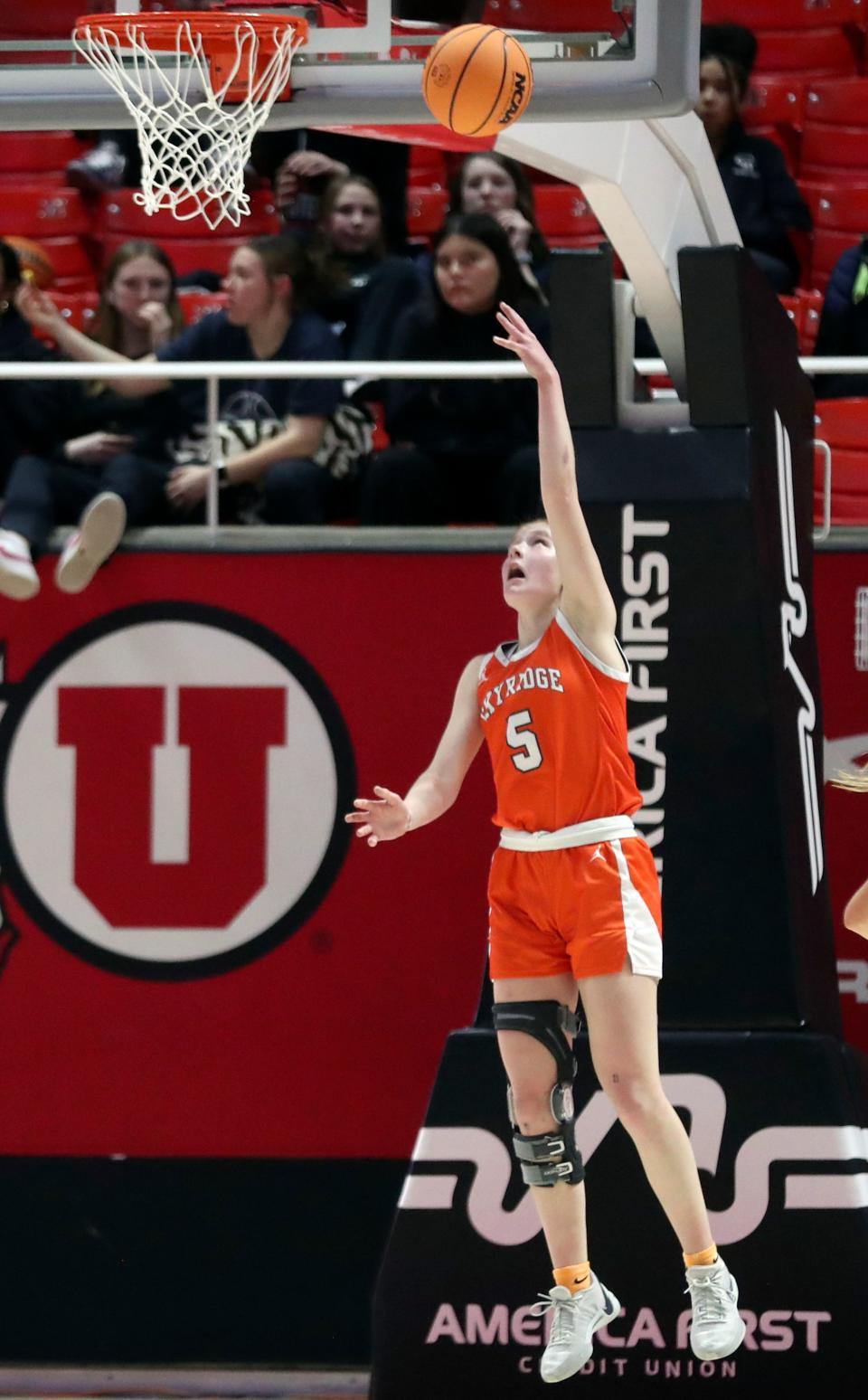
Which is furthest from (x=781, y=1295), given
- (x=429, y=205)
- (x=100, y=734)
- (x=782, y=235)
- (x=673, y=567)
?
(x=429, y=205)

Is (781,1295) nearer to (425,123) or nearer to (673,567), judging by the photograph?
(673,567)

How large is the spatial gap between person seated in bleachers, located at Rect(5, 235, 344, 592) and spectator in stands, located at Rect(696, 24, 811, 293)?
2.04m

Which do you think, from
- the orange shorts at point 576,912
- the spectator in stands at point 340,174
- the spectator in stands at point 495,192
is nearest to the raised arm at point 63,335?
the spectator in stands at point 495,192

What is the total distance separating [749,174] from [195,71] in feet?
13.4

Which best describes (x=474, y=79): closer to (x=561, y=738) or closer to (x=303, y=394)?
(x=561, y=738)

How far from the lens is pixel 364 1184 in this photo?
716 cm

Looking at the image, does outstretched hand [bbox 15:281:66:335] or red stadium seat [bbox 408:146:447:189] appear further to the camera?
red stadium seat [bbox 408:146:447:189]

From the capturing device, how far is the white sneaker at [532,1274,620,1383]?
5.43 metres

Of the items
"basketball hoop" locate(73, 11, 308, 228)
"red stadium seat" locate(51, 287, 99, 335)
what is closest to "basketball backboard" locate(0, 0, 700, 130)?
"basketball hoop" locate(73, 11, 308, 228)

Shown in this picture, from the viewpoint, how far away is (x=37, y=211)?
9992 mm

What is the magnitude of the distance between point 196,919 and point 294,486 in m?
1.44

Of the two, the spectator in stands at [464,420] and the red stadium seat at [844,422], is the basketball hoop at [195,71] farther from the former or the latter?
the red stadium seat at [844,422]

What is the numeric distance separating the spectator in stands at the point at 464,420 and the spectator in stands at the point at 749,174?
5.95 feet

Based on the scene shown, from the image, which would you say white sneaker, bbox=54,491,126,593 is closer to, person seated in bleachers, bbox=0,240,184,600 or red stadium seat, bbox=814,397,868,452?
person seated in bleachers, bbox=0,240,184,600
